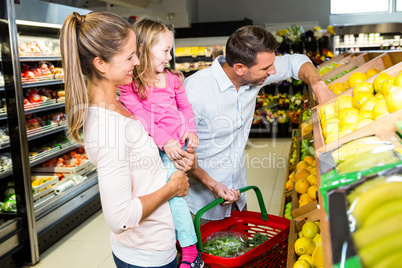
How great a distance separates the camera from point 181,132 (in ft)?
6.34

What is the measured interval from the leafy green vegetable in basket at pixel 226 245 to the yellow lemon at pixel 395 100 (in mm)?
908

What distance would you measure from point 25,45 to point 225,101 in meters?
2.59

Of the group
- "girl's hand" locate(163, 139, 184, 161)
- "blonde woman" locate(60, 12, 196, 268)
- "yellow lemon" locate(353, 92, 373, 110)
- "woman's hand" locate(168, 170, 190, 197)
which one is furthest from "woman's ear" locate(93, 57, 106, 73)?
"yellow lemon" locate(353, 92, 373, 110)

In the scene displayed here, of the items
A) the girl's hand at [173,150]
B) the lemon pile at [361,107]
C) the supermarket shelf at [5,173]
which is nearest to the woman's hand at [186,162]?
the girl's hand at [173,150]

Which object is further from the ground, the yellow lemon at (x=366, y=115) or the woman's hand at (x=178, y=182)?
the yellow lemon at (x=366, y=115)

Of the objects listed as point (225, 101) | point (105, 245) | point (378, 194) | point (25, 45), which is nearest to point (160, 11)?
point (25, 45)

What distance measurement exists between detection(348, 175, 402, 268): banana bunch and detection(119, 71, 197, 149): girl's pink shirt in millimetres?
1351

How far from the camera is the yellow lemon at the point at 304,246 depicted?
1.73 metres

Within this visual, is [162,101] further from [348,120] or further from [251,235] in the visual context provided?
[348,120]

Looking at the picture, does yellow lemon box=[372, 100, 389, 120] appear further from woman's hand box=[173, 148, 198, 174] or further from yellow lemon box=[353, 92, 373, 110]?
woman's hand box=[173, 148, 198, 174]

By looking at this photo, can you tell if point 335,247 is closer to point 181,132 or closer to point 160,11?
point 181,132

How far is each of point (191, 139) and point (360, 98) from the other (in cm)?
77

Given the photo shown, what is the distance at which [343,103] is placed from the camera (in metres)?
1.62

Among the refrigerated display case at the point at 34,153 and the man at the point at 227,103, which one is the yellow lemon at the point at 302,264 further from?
the refrigerated display case at the point at 34,153
